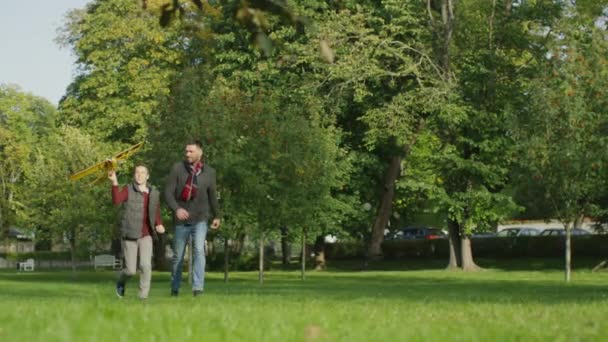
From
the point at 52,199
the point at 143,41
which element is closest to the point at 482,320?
the point at 52,199

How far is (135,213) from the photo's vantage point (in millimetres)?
16469

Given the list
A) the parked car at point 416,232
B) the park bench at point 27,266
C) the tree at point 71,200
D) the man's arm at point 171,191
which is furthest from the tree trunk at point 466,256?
the man's arm at point 171,191

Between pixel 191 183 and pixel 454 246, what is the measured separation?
35.8 meters

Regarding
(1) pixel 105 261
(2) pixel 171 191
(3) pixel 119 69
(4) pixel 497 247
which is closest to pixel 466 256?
(4) pixel 497 247

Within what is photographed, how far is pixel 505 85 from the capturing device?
4694 centimetres

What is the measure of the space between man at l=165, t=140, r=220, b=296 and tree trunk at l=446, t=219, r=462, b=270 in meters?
34.3

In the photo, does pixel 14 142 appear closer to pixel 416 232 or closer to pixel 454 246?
pixel 416 232

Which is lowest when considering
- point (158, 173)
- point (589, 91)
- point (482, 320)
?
point (482, 320)

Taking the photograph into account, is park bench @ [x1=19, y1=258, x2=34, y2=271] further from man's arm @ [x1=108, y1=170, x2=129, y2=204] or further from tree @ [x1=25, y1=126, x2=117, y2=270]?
man's arm @ [x1=108, y1=170, x2=129, y2=204]

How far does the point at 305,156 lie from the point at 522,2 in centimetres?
1643

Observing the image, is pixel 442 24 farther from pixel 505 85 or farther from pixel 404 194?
pixel 404 194

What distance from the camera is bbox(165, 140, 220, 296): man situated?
17.2 metres

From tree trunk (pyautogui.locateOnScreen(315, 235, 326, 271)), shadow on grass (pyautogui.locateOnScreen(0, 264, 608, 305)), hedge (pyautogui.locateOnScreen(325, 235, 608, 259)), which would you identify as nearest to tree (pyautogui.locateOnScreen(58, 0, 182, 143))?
tree trunk (pyautogui.locateOnScreen(315, 235, 326, 271))

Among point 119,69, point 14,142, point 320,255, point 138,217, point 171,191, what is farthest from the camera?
point 14,142
